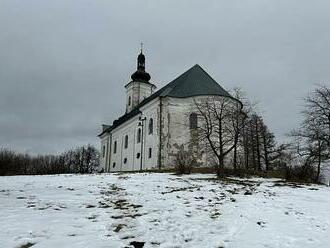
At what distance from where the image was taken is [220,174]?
24250 millimetres

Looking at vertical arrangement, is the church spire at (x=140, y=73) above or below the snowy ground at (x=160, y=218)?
above

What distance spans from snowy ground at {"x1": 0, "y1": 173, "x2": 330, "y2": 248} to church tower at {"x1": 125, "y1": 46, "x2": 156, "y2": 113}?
4677 cm

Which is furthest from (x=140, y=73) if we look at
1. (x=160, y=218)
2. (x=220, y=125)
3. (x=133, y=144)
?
(x=160, y=218)

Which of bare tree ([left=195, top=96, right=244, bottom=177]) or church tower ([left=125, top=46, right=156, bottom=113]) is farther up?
church tower ([left=125, top=46, right=156, bottom=113])

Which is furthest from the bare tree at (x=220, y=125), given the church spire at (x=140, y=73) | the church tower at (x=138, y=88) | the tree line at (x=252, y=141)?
the church spire at (x=140, y=73)

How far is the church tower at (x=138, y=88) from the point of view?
62094 mm

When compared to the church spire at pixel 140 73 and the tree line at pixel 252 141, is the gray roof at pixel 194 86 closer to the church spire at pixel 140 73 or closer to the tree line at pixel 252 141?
the tree line at pixel 252 141

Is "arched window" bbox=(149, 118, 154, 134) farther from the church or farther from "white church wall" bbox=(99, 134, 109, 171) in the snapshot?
"white church wall" bbox=(99, 134, 109, 171)

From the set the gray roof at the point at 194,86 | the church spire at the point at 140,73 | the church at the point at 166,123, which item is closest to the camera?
the church at the point at 166,123

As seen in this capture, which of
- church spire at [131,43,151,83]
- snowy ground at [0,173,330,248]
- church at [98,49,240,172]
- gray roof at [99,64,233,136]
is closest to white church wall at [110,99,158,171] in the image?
church at [98,49,240,172]

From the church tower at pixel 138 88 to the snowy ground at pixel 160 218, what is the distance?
46771mm

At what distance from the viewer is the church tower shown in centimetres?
6209

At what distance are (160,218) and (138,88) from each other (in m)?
53.0

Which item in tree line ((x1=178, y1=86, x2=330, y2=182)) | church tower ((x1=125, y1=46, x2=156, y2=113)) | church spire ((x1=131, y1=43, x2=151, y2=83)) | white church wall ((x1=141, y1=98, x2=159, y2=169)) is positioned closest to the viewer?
tree line ((x1=178, y1=86, x2=330, y2=182))
